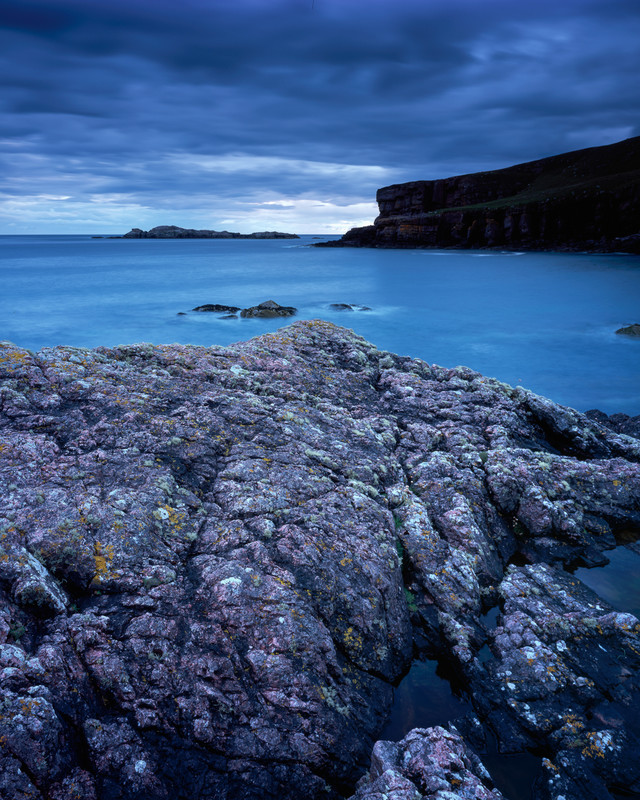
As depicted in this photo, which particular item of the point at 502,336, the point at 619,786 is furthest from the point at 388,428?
the point at 502,336

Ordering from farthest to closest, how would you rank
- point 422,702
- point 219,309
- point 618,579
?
point 219,309
point 618,579
point 422,702

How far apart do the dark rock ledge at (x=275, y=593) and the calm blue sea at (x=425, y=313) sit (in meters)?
12.8

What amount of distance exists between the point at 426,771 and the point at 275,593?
6.78 feet

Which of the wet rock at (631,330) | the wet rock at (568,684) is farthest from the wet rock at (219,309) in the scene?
the wet rock at (568,684)

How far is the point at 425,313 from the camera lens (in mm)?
39031

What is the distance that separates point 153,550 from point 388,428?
17.0ft

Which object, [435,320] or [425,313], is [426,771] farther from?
[425,313]

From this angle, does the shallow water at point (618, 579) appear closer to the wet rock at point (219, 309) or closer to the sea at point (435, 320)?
the sea at point (435, 320)

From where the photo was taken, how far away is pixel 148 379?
27.5 feet

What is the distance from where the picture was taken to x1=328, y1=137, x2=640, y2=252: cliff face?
323 ft

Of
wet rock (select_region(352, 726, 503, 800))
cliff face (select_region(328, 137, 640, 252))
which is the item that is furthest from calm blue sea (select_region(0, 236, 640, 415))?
cliff face (select_region(328, 137, 640, 252))

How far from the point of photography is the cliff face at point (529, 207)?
323 feet

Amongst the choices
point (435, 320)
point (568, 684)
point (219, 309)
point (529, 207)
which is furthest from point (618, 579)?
point (529, 207)

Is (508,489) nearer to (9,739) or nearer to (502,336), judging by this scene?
(9,739)
